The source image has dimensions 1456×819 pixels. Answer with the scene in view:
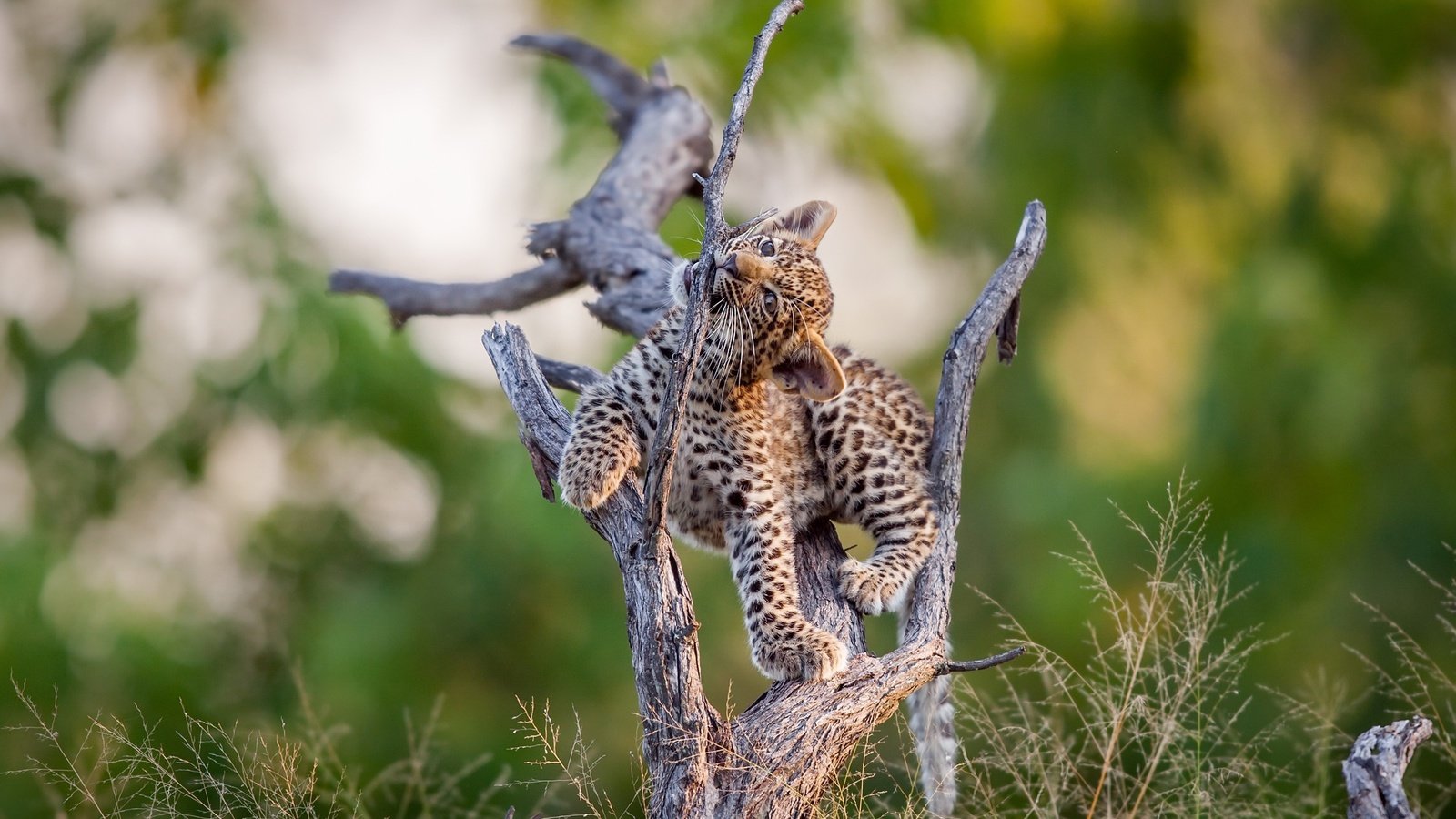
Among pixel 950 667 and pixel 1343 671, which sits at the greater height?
pixel 950 667

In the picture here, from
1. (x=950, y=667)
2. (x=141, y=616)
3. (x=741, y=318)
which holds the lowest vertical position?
(x=141, y=616)

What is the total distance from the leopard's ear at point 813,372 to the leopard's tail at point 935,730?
3.47 ft

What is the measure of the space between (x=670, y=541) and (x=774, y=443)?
49.8 inches

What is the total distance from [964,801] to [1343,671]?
19.9ft

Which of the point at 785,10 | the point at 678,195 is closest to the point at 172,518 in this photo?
the point at 678,195

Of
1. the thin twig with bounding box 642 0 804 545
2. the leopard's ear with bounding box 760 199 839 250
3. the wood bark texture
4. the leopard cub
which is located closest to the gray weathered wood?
the leopard cub

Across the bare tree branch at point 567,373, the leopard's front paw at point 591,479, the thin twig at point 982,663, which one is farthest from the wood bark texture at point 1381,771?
the bare tree branch at point 567,373

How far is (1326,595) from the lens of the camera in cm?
1070

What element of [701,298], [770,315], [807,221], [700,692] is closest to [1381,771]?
[700,692]

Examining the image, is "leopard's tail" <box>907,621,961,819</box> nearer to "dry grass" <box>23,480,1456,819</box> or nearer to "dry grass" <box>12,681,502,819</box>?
"dry grass" <box>23,480,1456,819</box>

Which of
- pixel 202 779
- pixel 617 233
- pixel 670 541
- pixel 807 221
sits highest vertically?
pixel 807 221

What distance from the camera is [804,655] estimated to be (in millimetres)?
4523

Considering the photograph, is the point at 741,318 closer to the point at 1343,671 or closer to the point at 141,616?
the point at 1343,671

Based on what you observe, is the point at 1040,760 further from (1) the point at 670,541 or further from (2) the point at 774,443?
(2) the point at 774,443
